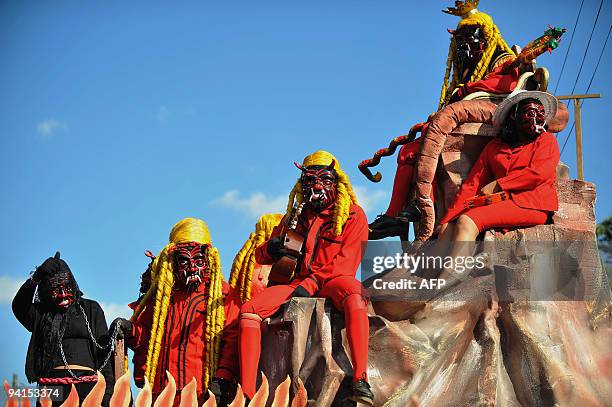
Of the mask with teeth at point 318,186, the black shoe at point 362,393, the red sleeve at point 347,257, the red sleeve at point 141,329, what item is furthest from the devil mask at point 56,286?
the black shoe at point 362,393

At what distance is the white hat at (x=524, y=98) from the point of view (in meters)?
9.61

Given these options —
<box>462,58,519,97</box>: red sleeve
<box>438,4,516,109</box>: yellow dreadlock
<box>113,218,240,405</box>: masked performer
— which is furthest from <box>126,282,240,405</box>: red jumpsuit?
<box>438,4,516,109</box>: yellow dreadlock

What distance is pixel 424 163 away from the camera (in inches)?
395

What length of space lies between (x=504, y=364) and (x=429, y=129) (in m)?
2.70

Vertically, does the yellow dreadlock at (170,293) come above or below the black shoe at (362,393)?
above

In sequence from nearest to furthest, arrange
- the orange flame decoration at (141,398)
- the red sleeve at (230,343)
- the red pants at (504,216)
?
the orange flame decoration at (141,398) < the red sleeve at (230,343) < the red pants at (504,216)

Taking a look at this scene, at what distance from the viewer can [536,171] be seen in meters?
9.33

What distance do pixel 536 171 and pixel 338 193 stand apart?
176 cm

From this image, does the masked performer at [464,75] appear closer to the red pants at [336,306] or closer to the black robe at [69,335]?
the red pants at [336,306]

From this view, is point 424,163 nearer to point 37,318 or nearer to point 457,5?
point 457,5

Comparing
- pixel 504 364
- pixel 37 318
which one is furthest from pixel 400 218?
pixel 37 318

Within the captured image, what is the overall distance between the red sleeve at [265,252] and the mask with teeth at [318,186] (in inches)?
15.0

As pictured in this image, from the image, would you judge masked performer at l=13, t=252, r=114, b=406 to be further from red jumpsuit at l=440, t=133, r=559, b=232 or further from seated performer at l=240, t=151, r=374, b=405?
red jumpsuit at l=440, t=133, r=559, b=232

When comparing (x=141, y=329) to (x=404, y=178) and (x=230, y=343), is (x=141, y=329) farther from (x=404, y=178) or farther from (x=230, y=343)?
(x=404, y=178)
